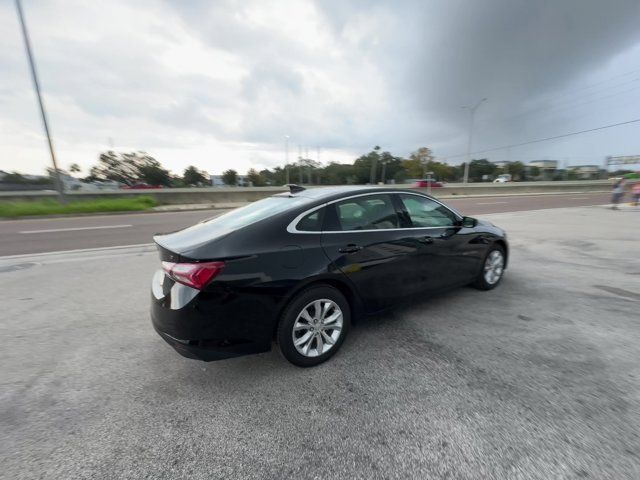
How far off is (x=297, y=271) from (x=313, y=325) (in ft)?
1.78

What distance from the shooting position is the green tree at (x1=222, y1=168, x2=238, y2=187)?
97500 mm

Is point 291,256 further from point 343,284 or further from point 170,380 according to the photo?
point 170,380

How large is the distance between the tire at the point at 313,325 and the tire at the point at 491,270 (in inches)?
96.6

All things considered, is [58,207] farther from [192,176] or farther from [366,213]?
[192,176]

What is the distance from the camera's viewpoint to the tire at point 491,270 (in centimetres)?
424

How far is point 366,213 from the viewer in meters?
3.13

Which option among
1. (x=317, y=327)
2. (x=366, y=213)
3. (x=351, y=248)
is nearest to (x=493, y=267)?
(x=366, y=213)

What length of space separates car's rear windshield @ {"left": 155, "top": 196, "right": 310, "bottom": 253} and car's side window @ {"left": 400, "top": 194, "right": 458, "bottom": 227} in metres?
1.28

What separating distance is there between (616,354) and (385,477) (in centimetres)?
265

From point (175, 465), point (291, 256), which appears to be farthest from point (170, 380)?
point (291, 256)

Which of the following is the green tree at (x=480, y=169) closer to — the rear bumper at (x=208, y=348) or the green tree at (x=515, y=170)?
the green tree at (x=515, y=170)

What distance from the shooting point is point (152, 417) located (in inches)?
84.0

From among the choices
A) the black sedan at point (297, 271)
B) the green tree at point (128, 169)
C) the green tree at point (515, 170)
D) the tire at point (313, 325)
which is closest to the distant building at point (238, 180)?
the green tree at point (128, 169)

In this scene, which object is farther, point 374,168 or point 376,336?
point 374,168
